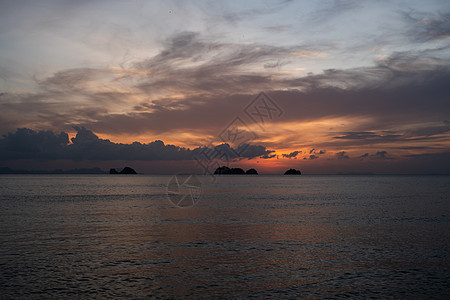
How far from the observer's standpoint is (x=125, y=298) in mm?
18578

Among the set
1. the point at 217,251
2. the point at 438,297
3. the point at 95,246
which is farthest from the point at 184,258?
the point at 438,297

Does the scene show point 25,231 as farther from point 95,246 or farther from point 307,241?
point 307,241

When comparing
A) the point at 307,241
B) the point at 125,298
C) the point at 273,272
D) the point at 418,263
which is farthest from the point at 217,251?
the point at 418,263

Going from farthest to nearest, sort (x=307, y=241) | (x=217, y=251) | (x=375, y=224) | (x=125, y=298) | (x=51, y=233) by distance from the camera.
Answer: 1. (x=375, y=224)
2. (x=51, y=233)
3. (x=307, y=241)
4. (x=217, y=251)
5. (x=125, y=298)

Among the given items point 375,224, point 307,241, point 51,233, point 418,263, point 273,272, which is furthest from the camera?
point 375,224

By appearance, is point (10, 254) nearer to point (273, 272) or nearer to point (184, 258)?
point (184, 258)

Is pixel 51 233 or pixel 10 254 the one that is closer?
pixel 10 254

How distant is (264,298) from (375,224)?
3082cm

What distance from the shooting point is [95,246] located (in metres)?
30.8

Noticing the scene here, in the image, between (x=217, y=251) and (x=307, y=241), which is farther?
(x=307, y=241)

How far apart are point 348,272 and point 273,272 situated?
4921 millimetres

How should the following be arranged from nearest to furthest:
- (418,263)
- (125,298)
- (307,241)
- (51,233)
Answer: (125,298) → (418,263) → (307,241) → (51,233)

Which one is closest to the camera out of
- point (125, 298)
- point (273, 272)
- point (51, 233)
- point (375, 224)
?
point (125, 298)

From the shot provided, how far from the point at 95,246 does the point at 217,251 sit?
10562 mm
